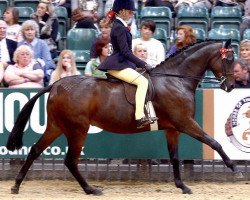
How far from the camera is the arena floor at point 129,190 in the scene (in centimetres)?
1133

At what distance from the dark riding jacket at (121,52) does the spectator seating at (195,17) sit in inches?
192

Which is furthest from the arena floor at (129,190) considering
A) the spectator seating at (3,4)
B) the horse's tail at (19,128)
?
the spectator seating at (3,4)

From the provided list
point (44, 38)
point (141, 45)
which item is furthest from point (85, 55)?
point (141, 45)

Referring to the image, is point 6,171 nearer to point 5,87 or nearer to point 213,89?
point 5,87

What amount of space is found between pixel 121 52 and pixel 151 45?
228 cm

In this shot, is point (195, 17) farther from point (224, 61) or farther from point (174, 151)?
point (174, 151)

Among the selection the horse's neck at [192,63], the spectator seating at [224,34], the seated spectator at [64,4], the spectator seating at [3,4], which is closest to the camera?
the horse's neck at [192,63]

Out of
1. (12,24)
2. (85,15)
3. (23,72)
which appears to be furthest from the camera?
(85,15)

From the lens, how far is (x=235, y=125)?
12406 millimetres

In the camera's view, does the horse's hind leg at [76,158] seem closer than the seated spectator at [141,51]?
Yes

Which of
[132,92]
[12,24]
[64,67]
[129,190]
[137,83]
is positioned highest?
[12,24]

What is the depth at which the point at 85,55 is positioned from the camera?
14969 mm

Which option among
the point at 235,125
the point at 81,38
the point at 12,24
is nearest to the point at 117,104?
the point at 235,125

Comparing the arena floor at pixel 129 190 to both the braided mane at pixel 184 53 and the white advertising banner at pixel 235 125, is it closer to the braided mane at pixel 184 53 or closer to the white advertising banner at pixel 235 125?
the white advertising banner at pixel 235 125
